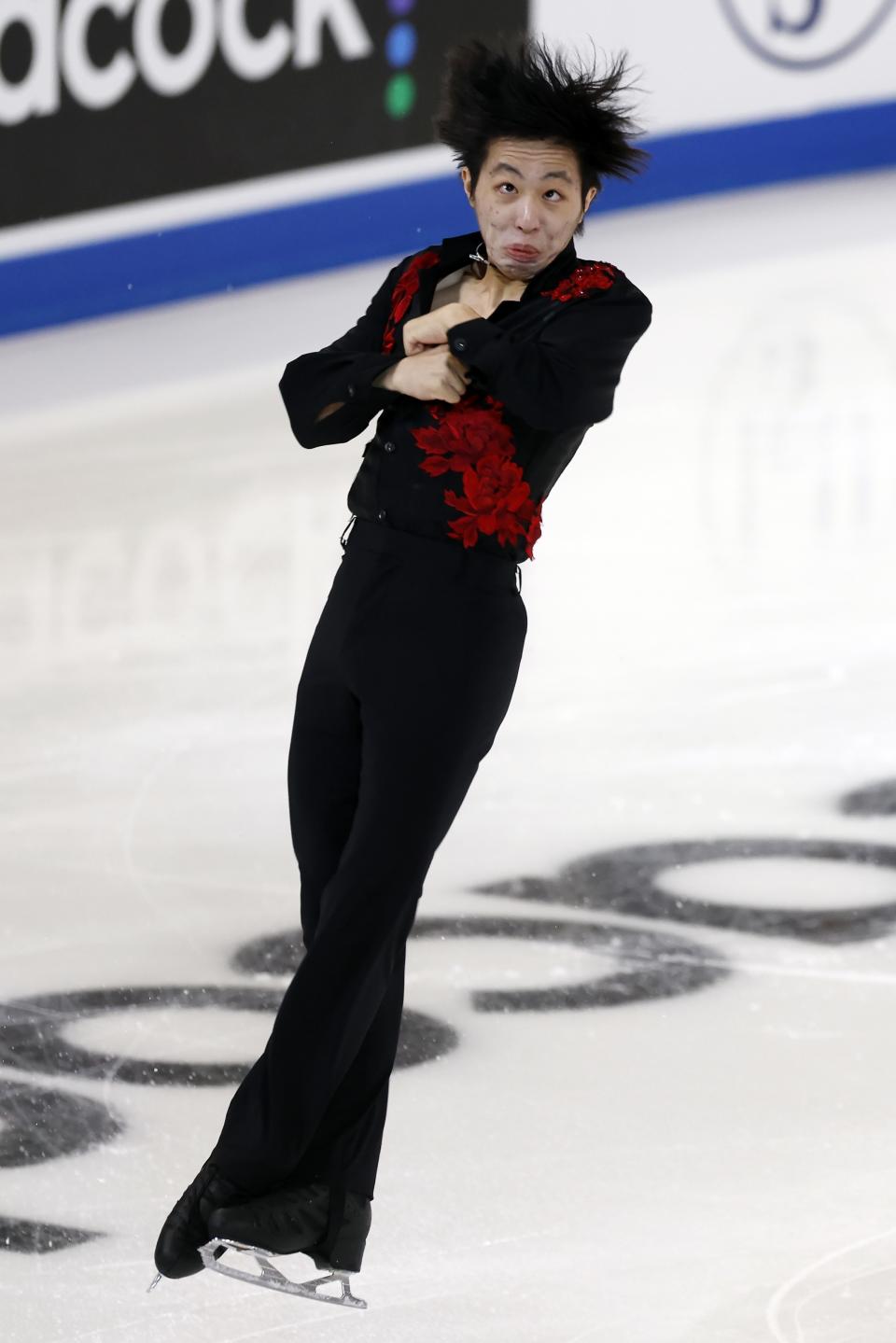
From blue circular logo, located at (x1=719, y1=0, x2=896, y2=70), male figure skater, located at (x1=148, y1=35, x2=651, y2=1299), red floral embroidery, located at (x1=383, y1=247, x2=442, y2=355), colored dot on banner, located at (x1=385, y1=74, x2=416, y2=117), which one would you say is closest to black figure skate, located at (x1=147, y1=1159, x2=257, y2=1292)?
male figure skater, located at (x1=148, y1=35, x2=651, y2=1299)

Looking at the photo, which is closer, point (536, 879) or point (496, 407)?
point (496, 407)

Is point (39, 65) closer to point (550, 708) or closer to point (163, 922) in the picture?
point (550, 708)

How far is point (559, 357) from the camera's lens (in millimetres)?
2299

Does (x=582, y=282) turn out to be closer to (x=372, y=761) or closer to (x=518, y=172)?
(x=518, y=172)

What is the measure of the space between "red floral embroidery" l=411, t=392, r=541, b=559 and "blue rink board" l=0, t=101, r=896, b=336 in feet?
15.9

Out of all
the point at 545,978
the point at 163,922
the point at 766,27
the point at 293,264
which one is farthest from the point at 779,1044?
the point at 766,27

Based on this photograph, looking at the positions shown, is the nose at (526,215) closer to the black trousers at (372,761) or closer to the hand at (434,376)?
the hand at (434,376)

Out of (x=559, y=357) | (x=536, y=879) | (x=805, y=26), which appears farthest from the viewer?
(x=805, y=26)

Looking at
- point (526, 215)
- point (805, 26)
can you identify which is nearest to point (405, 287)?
point (526, 215)

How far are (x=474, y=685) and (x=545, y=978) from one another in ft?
4.05

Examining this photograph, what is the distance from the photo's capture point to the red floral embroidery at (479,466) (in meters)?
2.35

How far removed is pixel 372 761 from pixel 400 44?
7.66 metres

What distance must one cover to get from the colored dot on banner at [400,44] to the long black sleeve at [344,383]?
730cm

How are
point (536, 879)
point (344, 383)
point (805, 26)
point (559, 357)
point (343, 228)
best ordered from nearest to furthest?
point (559, 357) < point (344, 383) < point (536, 879) < point (343, 228) < point (805, 26)
